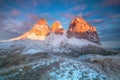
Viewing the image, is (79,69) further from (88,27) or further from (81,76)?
(88,27)

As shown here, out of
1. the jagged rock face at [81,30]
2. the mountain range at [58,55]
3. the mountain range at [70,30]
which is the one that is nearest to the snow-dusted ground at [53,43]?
the mountain range at [58,55]

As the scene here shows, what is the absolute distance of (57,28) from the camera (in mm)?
141625

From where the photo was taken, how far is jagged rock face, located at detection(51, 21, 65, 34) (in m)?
137

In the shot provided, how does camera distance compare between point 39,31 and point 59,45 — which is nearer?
point 59,45

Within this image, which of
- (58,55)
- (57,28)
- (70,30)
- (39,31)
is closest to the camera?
(58,55)

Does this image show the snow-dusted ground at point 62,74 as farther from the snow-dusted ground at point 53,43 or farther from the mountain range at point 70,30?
the mountain range at point 70,30

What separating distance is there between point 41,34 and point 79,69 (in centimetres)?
10869

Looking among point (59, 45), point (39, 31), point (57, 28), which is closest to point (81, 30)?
point (57, 28)

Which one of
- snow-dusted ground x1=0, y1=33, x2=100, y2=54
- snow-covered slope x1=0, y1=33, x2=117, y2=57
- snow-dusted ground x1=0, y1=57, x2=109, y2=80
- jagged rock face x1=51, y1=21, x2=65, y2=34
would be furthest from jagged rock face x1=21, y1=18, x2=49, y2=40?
snow-dusted ground x1=0, y1=57, x2=109, y2=80

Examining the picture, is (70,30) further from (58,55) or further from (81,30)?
(58,55)

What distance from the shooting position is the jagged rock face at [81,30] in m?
135

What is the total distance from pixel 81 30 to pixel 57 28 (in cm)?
2949

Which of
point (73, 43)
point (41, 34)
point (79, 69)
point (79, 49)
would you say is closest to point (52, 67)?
point (79, 69)

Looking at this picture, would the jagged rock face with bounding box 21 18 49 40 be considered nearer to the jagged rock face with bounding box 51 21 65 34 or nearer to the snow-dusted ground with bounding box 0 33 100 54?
the snow-dusted ground with bounding box 0 33 100 54
